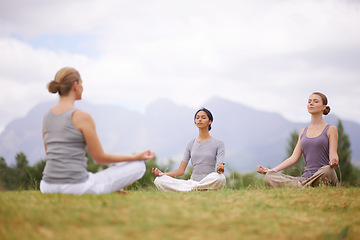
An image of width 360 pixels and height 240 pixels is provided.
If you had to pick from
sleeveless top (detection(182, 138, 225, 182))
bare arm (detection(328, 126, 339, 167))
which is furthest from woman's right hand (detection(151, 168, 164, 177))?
bare arm (detection(328, 126, 339, 167))

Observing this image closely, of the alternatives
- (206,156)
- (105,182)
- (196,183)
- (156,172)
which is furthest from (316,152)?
(105,182)

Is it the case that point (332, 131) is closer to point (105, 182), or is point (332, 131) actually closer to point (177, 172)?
point (177, 172)

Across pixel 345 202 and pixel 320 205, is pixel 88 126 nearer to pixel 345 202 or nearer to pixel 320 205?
pixel 320 205

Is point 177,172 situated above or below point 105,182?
below

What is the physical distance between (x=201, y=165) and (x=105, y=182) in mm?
2939

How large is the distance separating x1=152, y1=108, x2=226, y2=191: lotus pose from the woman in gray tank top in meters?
0.84

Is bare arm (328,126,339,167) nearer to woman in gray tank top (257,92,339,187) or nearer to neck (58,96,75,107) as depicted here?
woman in gray tank top (257,92,339,187)

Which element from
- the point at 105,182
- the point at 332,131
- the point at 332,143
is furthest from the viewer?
the point at 332,131

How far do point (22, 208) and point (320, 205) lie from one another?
3466mm

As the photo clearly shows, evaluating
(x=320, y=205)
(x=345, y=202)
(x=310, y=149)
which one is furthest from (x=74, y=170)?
(x=310, y=149)

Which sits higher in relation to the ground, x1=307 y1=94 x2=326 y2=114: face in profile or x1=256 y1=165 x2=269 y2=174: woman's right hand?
x1=307 y1=94 x2=326 y2=114: face in profile

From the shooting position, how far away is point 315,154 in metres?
7.11

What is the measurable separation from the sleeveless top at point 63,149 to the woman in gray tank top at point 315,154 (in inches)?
144

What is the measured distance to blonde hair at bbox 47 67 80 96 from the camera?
14.3 ft
